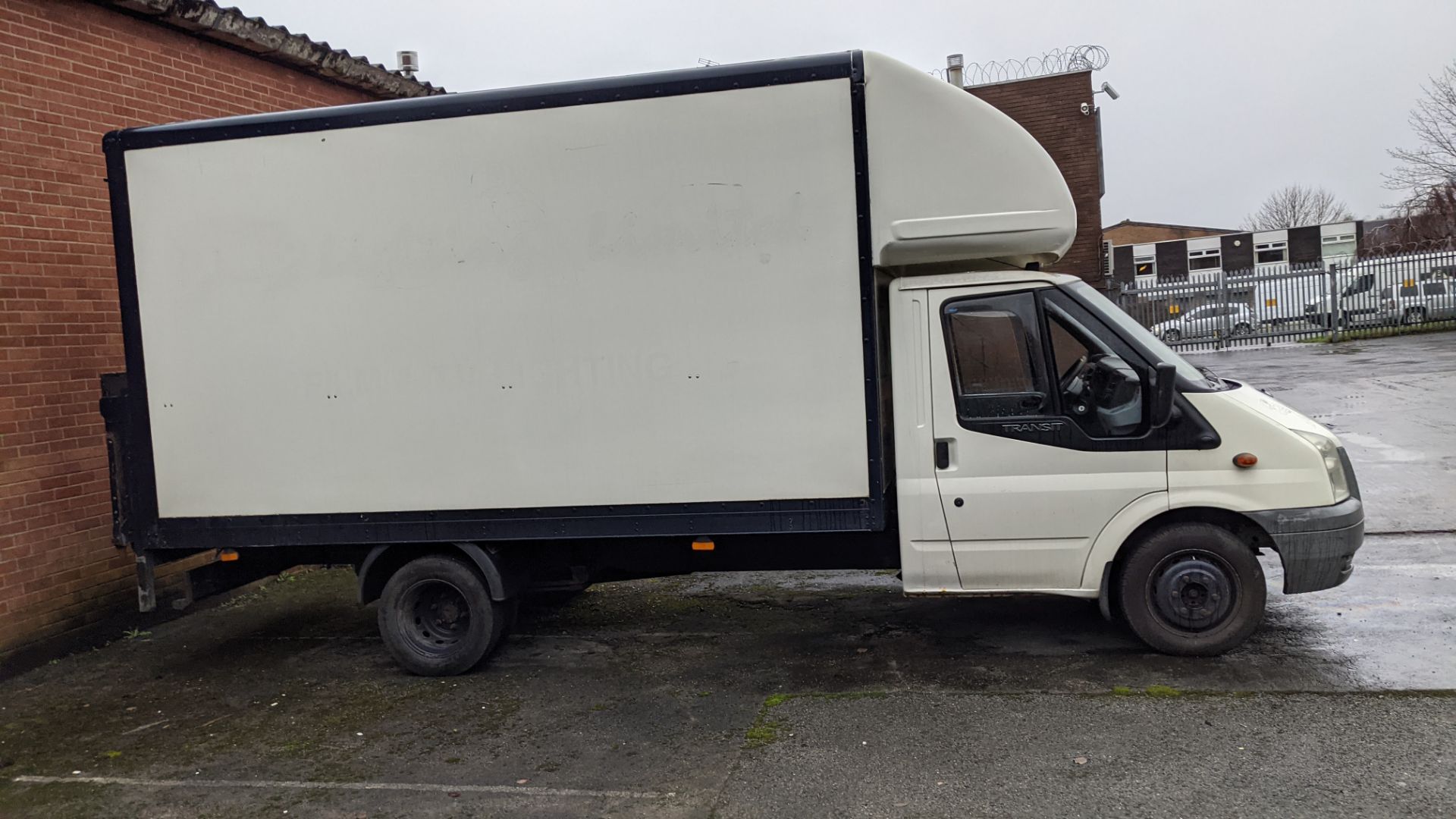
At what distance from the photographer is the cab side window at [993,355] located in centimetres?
530

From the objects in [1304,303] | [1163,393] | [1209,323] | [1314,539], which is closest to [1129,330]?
[1163,393]

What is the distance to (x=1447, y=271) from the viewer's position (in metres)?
24.5

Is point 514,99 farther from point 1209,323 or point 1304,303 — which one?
point 1304,303

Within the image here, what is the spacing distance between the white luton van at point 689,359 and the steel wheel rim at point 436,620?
23 centimetres

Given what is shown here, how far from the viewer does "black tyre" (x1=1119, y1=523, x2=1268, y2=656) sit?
523cm

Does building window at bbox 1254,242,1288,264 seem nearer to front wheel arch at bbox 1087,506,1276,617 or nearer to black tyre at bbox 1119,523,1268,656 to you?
front wheel arch at bbox 1087,506,1276,617

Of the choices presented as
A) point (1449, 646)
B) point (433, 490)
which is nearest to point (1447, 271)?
point (1449, 646)

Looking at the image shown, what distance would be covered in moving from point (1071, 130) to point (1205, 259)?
45.4 m

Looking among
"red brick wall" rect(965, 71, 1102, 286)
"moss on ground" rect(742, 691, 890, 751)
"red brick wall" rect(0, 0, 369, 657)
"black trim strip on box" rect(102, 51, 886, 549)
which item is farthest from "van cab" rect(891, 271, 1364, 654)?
"red brick wall" rect(965, 71, 1102, 286)

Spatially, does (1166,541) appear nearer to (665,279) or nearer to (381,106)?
(665,279)

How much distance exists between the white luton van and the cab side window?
0.01 m

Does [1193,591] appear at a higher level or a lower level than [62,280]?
lower

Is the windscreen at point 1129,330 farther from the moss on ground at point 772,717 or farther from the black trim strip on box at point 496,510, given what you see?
the moss on ground at point 772,717

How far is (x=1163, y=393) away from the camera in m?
5.05
